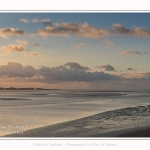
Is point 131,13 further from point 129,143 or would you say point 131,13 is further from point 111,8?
point 129,143

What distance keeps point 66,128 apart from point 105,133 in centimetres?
211

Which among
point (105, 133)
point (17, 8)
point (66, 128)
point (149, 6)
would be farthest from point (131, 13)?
point (66, 128)

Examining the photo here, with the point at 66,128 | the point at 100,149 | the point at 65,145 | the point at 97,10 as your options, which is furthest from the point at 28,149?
the point at 97,10

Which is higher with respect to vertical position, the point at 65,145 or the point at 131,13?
the point at 131,13

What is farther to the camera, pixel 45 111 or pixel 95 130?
pixel 45 111

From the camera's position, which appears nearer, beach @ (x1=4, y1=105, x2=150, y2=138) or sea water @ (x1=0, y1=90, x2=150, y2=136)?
beach @ (x1=4, y1=105, x2=150, y2=138)

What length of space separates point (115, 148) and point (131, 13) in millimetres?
4942

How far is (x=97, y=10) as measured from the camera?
10211mm

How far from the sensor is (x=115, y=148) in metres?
9.91

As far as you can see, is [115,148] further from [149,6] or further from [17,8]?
[17,8]

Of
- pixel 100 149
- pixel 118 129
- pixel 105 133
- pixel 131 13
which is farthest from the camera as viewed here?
pixel 118 129

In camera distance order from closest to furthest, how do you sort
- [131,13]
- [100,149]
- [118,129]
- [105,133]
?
[100,149], [131,13], [105,133], [118,129]

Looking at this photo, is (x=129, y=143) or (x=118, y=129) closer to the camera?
(x=129, y=143)

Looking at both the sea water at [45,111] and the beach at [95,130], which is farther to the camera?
the sea water at [45,111]
